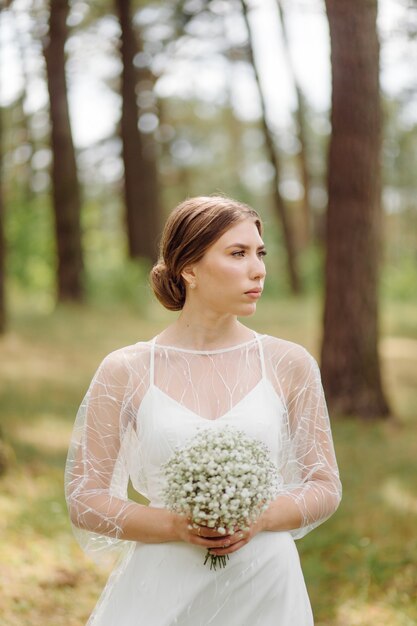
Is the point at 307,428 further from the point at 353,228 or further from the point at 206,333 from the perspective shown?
the point at 353,228

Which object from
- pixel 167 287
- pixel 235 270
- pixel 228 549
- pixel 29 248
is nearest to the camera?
pixel 228 549

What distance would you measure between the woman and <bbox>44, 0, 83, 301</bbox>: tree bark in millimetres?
12602

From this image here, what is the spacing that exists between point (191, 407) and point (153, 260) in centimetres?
1601

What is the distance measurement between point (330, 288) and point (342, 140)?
1.65 metres

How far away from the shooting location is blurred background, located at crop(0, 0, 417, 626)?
224 inches

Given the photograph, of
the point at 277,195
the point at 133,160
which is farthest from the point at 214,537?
the point at 277,195

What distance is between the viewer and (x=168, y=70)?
72.4 feet

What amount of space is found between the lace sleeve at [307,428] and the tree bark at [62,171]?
12.8 metres

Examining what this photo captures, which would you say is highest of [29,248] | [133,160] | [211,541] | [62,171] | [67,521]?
[133,160]

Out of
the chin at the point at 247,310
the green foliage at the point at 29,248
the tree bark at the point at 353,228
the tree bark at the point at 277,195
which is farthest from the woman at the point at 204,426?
the tree bark at the point at 277,195

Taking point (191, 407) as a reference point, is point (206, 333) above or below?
above

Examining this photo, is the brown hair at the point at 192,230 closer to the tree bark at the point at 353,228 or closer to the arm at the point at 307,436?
the arm at the point at 307,436

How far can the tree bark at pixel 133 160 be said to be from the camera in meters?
17.4

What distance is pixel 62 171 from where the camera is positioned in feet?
49.3
